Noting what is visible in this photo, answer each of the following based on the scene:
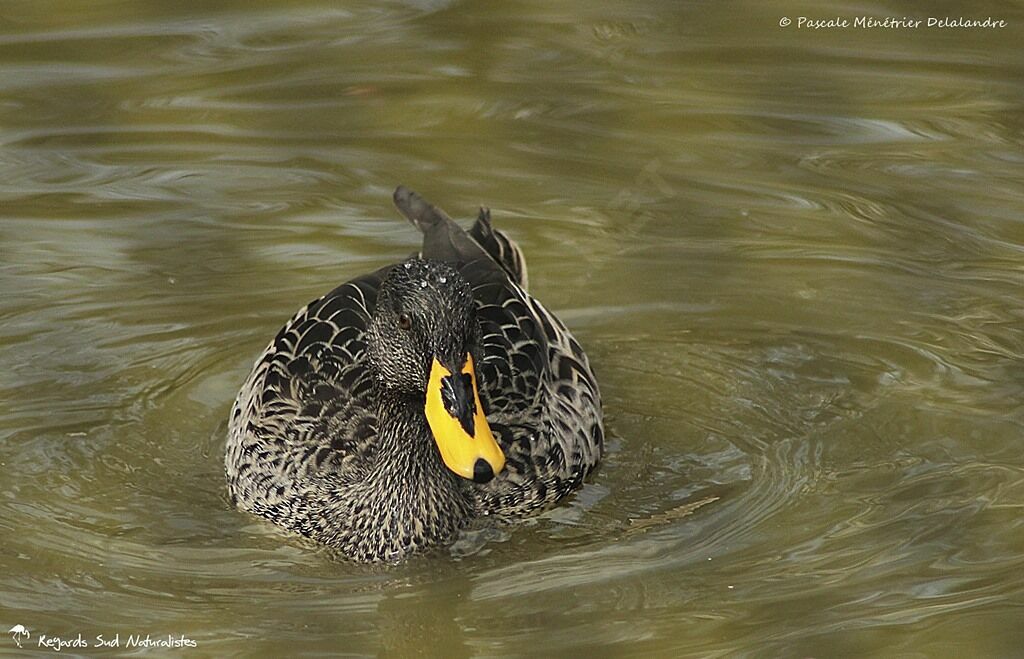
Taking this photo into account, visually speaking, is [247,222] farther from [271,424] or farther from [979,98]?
[979,98]

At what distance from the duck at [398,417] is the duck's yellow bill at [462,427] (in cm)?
3

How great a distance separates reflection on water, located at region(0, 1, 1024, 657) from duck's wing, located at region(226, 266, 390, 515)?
10.0 inches

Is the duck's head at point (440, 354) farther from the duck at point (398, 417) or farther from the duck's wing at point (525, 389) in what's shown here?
the duck's wing at point (525, 389)

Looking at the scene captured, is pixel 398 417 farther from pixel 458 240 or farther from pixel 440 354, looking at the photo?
pixel 458 240

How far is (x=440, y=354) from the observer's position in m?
7.17

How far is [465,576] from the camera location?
7477mm

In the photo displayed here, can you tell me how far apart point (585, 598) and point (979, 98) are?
229 inches

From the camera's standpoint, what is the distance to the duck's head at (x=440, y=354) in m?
7.08

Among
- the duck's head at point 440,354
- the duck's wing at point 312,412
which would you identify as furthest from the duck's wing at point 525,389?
the duck's wing at point 312,412

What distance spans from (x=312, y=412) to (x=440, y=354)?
1019 millimetres

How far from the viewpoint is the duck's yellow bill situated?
7.06 m

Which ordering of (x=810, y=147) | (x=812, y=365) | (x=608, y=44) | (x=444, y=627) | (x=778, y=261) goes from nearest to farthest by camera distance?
(x=444, y=627)
(x=812, y=365)
(x=778, y=261)
(x=810, y=147)
(x=608, y=44)

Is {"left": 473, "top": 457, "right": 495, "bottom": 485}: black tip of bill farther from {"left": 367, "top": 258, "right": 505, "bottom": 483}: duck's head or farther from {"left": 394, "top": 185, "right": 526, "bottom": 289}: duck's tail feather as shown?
{"left": 394, "top": 185, "right": 526, "bottom": 289}: duck's tail feather

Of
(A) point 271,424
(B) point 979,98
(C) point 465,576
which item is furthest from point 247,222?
(B) point 979,98
